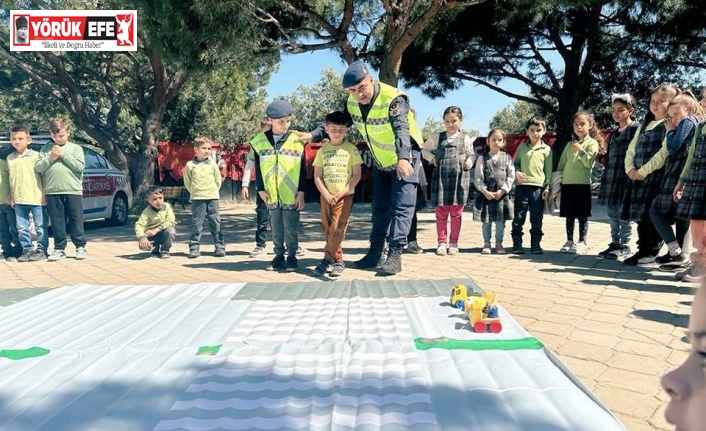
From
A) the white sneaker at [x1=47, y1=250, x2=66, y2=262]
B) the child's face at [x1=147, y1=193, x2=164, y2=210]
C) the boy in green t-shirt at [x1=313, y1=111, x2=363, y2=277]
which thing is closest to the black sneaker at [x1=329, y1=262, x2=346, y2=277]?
the boy in green t-shirt at [x1=313, y1=111, x2=363, y2=277]

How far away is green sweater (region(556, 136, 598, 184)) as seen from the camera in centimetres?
609

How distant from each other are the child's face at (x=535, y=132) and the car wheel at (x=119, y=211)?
805 centimetres

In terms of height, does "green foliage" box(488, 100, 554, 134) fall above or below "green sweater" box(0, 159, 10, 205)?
above

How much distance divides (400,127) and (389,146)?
24cm

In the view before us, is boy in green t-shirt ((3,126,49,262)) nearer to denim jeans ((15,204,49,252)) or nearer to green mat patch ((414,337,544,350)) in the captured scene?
denim jeans ((15,204,49,252))

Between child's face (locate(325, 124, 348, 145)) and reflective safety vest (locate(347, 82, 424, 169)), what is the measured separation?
0.15 metres

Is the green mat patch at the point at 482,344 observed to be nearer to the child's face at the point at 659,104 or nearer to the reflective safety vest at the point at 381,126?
the reflective safety vest at the point at 381,126

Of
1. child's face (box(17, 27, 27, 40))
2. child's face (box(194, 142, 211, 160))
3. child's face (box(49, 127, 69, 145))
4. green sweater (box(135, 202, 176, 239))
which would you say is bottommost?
green sweater (box(135, 202, 176, 239))

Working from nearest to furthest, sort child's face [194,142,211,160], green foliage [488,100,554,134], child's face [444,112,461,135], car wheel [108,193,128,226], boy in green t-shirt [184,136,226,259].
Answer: child's face [444,112,461,135], boy in green t-shirt [184,136,226,259], child's face [194,142,211,160], car wheel [108,193,128,226], green foliage [488,100,554,134]

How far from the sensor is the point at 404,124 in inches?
198

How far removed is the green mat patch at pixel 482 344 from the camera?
8.90ft

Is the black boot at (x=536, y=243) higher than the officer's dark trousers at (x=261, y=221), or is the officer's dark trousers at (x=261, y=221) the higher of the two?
the officer's dark trousers at (x=261, y=221)

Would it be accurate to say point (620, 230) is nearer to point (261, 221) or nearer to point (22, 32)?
point (261, 221)

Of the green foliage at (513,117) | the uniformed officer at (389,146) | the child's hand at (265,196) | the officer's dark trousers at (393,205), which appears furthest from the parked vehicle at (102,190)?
the green foliage at (513,117)
